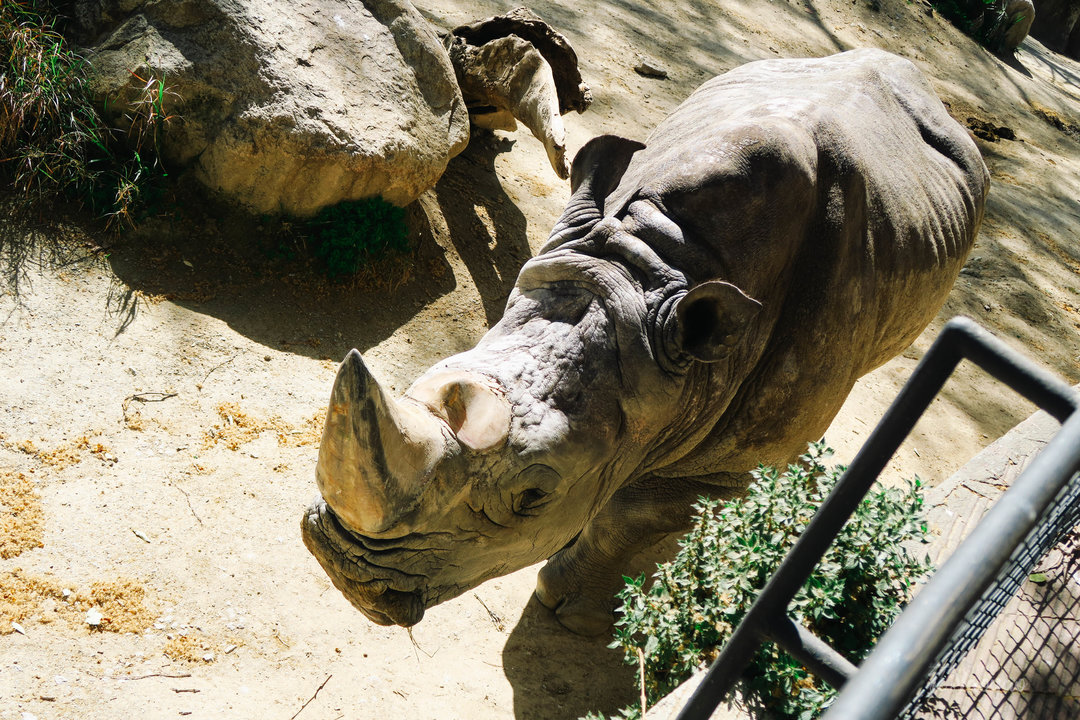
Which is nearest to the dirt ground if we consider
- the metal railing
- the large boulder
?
the large boulder

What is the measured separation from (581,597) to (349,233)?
2.92 meters

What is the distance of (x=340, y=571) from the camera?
290cm

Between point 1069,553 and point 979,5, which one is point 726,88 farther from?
point 979,5

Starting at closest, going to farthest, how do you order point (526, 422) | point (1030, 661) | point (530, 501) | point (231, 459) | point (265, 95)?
point (1030, 661) < point (526, 422) < point (530, 501) < point (231, 459) < point (265, 95)

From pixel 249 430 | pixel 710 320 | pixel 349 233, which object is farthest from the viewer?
pixel 349 233

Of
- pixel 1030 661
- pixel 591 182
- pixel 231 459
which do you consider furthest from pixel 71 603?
pixel 1030 661

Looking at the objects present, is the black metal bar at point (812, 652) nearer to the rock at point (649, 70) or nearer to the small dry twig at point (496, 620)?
the small dry twig at point (496, 620)

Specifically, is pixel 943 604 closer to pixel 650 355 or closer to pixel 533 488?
pixel 533 488

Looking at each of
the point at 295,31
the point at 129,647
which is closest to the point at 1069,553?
the point at 129,647

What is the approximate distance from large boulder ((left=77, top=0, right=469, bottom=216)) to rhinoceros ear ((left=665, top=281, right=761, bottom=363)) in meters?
3.29

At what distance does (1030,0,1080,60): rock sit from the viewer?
1753 cm

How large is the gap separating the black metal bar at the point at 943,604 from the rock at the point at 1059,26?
772 inches

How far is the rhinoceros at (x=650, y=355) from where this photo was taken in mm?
2889

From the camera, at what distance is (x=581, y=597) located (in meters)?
4.77
